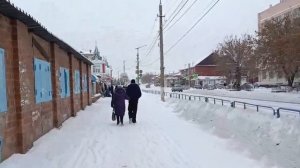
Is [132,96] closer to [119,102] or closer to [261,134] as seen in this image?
[119,102]

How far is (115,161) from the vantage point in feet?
29.4

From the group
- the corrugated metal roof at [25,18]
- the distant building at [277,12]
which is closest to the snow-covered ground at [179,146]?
the corrugated metal roof at [25,18]

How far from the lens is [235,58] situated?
61.6m

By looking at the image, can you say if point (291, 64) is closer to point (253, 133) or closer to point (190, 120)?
point (190, 120)

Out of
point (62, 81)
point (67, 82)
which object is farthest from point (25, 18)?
point (67, 82)

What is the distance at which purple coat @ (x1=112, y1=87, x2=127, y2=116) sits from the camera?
16422 mm

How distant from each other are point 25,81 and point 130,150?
291cm

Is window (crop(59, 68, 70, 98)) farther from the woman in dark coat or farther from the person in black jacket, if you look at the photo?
the person in black jacket

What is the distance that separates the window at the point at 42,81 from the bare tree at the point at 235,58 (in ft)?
157

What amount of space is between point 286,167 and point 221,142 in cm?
399

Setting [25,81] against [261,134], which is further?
[25,81]

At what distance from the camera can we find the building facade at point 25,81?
8438 mm

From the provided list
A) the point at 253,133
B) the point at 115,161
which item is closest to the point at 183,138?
the point at 253,133

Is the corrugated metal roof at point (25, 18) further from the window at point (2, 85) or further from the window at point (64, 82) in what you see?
the window at point (64, 82)
